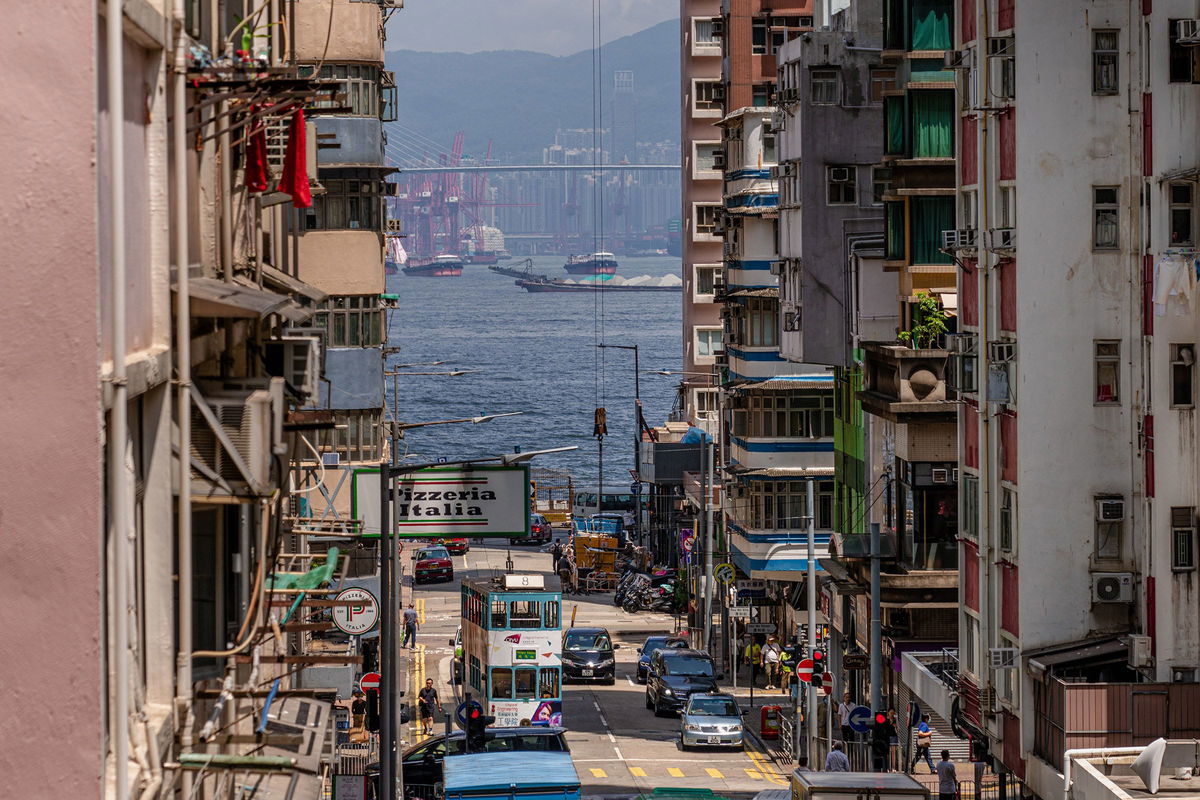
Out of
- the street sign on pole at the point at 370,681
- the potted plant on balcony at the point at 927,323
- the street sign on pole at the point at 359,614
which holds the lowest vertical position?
the street sign on pole at the point at 370,681

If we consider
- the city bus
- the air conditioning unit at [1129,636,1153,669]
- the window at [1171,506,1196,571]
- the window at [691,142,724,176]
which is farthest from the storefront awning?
the window at [691,142,724,176]

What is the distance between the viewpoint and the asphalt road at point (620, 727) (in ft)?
143

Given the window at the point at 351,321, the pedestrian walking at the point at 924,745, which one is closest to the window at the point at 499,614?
the window at the point at 351,321

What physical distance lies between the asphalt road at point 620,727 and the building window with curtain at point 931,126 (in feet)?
46.0

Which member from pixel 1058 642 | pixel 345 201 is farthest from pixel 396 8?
pixel 1058 642

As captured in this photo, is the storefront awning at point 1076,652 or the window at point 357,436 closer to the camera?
the storefront awning at point 1076,652

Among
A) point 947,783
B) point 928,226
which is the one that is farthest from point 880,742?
point 928,226

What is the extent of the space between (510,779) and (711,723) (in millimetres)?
14451

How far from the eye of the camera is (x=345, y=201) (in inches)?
1863

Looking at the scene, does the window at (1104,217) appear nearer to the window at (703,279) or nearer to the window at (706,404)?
the window at (706,404)

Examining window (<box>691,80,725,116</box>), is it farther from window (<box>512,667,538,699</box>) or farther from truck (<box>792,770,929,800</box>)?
truck (<box>792,770,929,800</box>)

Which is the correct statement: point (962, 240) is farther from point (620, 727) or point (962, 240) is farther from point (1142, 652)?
point (620, 727)

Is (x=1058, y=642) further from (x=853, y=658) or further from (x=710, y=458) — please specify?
(x=710, y=458)

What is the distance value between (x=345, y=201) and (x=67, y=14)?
128 ft
